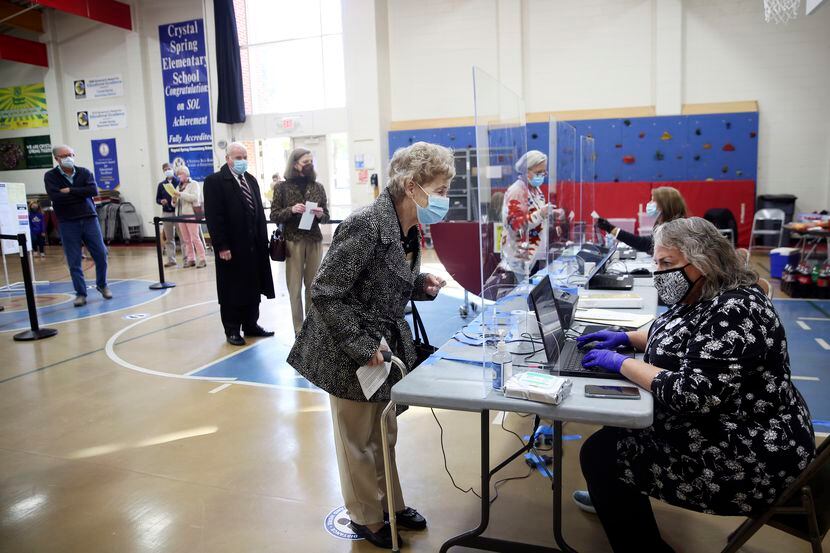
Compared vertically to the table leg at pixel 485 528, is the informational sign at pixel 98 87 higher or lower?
higher

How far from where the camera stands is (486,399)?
5.73ft

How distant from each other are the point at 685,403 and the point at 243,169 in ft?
13.3

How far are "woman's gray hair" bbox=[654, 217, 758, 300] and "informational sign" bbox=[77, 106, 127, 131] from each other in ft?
48.5

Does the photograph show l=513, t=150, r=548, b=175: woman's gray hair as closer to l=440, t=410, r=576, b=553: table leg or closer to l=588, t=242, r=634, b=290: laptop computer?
l=588, t=242, r=634, b=290: laptop computer

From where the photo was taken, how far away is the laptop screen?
1986 mm

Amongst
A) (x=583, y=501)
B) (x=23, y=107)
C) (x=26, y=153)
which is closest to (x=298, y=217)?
(x=583, y=501)

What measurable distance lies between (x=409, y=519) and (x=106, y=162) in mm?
14599

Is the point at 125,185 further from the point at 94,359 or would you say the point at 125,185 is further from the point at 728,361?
the point at 728,361

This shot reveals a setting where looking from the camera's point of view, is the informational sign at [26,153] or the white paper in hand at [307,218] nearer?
the white paper in hand at [307,218]

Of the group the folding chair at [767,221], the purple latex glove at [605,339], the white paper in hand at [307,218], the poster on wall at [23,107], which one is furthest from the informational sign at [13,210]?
the folding chair at [767,221]

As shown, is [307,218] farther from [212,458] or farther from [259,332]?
[212,458]

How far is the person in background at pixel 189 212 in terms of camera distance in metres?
9.65

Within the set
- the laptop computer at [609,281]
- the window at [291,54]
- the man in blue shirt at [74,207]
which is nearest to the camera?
the laptop computer at [609,281]

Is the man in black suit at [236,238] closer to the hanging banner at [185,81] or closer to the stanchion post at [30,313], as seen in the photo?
the stanchion post at [30,313]
